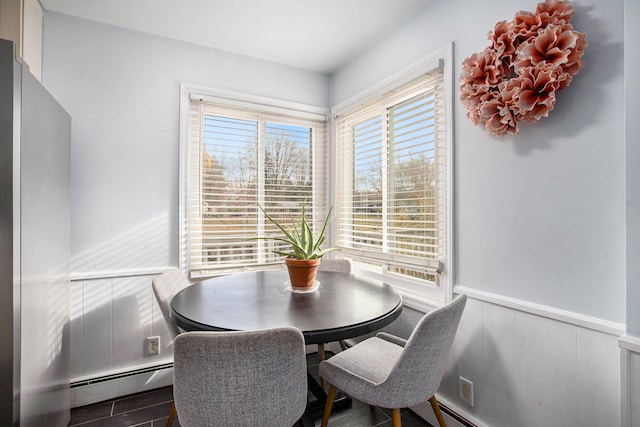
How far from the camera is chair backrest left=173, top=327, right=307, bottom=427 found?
0.98 m

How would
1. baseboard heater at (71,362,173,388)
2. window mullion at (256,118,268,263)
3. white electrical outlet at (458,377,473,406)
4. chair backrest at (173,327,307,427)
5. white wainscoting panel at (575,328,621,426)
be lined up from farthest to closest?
window mullion at (256,118,268,263), baseboard heater at (71,362,173,388), white electrical outlet at (458,377,473,406), white wainscoting panel at (575,328,621,426), chair backrest at (173,327,307,427)

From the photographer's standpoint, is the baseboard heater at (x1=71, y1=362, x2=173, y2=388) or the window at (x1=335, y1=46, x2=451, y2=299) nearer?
the window at (x1=335, y1=46, x2=451, y2=299)

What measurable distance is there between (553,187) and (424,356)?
87 cm

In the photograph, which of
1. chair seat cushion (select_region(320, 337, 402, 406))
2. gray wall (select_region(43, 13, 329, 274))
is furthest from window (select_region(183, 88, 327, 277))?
chair seat cushion (select_region(320, 337, 402, 406))

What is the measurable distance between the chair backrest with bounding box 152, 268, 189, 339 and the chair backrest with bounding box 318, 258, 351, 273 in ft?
3.23

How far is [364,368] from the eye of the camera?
4.87ft

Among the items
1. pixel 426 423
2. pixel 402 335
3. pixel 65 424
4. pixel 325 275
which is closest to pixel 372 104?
pixel 325 275

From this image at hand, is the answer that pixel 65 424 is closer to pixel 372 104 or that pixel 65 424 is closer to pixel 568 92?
pixel 372 104

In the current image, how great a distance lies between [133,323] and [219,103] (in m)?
1.70

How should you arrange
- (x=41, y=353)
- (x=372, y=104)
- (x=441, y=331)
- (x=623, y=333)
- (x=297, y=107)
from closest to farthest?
(x=623, y=333) → (x=441, y=331) → (x=41, y=353) → (x=372, y=104) → (x=297, y=107)

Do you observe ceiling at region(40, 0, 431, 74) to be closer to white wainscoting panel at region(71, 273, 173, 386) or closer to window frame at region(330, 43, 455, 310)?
window frame at region(330, 43, 455, 310)

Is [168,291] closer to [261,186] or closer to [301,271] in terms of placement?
[301,271]

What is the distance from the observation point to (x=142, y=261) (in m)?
2.25

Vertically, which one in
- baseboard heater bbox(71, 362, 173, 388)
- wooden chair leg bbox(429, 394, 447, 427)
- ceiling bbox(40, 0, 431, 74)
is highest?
Answer: ceiling bbox(40, 0, 431, 74)
